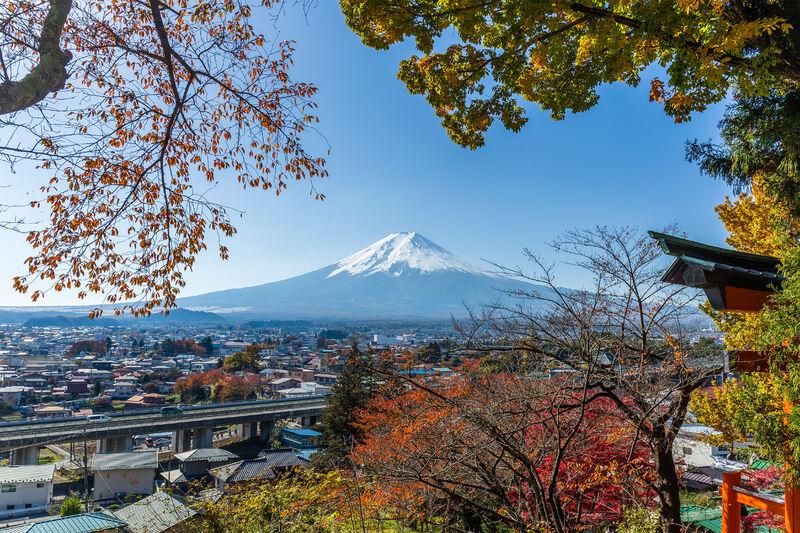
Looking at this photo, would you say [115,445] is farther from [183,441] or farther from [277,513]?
[277,513]

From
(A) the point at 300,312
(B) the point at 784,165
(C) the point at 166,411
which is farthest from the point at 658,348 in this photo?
(A) the point at 300,312

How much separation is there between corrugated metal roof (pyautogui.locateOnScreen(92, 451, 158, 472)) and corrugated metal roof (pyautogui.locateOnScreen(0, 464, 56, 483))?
209 cm

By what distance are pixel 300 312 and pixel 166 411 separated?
162 metres

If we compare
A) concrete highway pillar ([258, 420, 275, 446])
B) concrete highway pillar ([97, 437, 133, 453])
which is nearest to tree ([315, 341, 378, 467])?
concrete highway pillar ([258, 420, 275, 446])

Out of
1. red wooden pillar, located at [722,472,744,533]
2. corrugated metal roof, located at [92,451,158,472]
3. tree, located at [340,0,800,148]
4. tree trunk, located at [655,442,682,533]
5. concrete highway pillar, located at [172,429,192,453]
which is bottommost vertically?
concrete highway pillar, located at [172,429,192,453]

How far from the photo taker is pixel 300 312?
7549 inches

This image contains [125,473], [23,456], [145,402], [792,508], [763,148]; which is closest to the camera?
[792,508]

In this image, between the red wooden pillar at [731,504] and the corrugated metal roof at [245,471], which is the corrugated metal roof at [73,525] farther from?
the red wooden pillar at [731,504]

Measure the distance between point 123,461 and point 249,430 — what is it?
12.9 meters

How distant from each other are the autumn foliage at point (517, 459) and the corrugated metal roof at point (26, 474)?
682 inches

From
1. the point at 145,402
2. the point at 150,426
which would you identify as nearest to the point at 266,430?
the point at 150,426

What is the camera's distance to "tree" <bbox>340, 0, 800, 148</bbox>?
8.53 feet

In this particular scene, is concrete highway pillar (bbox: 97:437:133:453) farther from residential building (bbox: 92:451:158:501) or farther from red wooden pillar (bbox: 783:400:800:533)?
red wooden pillar (bbox: 783:400:800:533)

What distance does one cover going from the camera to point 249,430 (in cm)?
3481
